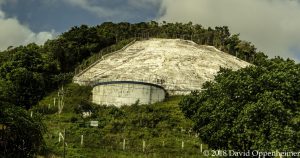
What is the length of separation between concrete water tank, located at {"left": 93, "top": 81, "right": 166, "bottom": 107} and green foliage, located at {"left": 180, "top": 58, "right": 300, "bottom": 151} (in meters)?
26.4

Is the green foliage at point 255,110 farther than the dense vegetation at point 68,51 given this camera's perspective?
No

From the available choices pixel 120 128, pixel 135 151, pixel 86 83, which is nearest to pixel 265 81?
pixel 135 151

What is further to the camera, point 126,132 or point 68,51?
point 68,51

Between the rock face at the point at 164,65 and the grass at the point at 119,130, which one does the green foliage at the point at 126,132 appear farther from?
the rock face at the point at 164,65

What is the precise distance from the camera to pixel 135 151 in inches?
1357

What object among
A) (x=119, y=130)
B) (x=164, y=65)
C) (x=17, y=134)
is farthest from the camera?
(x=164, y=65)

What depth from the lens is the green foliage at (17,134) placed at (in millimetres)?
20656

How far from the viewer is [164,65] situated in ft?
247

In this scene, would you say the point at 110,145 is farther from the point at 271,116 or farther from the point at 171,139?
the point at 271,116

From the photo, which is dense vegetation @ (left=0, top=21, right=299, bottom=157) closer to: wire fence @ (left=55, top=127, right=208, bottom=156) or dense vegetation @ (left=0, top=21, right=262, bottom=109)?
dense vegetation @ (left=0, top=21, right=262, bottom=109)

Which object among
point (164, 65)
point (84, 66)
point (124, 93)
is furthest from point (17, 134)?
point (84, 66)

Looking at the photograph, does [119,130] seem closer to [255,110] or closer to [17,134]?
[255,110]

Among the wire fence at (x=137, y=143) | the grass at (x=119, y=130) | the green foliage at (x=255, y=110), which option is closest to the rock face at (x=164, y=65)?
the grass at (x=119, y=130)

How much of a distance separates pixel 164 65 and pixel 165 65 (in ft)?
0.54
